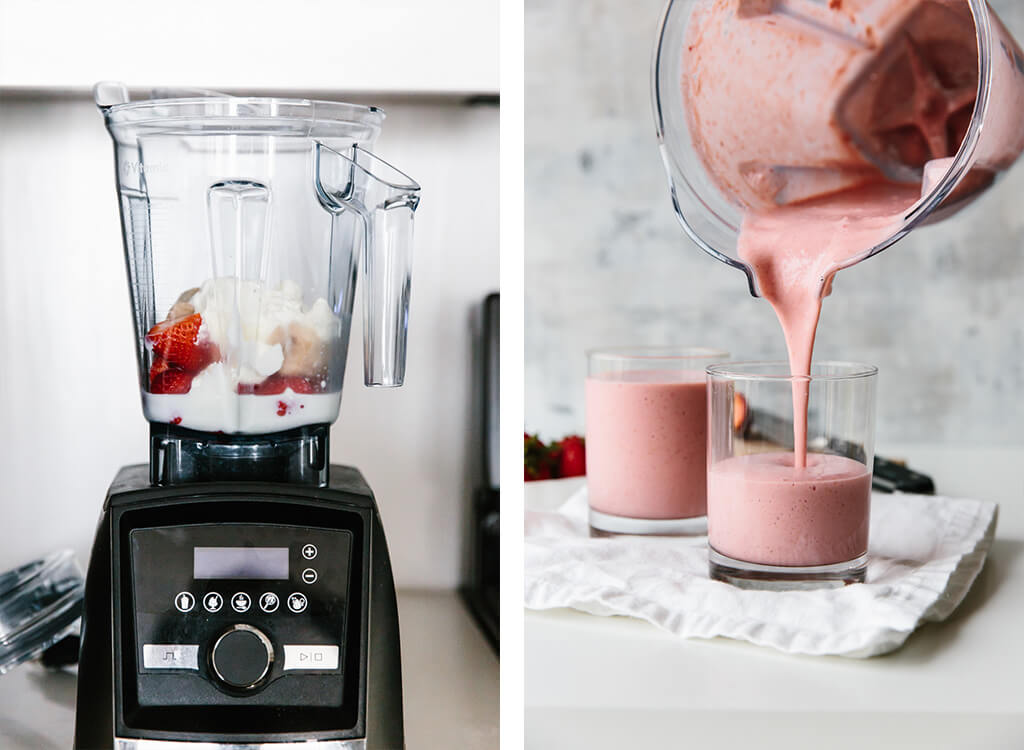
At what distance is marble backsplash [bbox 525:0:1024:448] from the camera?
5.67 ft

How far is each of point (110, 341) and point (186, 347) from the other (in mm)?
175

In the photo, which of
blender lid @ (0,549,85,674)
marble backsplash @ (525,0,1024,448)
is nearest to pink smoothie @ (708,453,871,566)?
blender lid @ (0,549,85,674)

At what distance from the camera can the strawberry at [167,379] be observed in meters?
0.50

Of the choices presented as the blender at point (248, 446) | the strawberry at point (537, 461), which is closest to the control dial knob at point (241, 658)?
the blender at point (248, 446)

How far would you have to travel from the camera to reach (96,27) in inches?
23.8

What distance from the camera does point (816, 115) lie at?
0.79 meters

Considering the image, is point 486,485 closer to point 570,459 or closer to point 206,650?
point 206,650

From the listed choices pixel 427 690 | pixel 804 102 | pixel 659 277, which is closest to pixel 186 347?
pixel 427 690

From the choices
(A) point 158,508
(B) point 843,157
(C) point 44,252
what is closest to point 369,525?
(A) point 158,508

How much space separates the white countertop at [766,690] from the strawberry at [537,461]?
0.41 meters

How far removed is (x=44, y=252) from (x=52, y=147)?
7cm

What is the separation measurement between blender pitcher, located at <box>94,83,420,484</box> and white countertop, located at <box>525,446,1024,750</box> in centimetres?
18

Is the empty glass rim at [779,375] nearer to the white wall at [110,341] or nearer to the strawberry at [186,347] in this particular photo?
the white wall at [110,341]

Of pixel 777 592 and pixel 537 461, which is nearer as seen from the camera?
pixel 777 592
